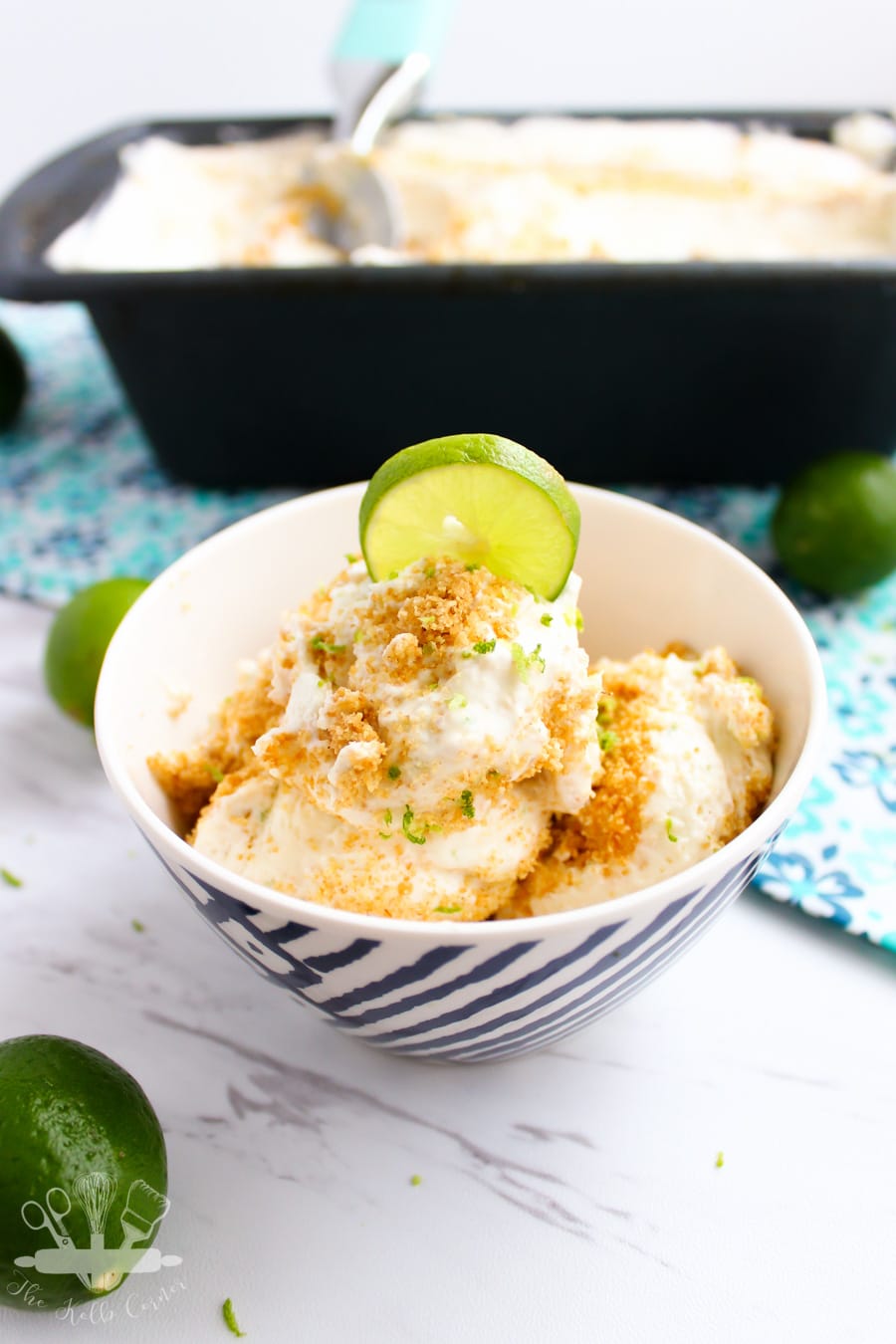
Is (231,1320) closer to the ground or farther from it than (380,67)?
closer to the ground

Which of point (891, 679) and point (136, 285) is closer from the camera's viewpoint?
point (891, 679)

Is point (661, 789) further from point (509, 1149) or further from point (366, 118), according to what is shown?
point (366, 118)

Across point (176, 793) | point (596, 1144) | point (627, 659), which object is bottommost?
point (596, 1144)

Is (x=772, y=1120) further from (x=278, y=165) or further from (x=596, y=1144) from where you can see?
(x=278, y=165)

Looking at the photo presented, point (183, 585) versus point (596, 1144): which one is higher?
point (183, 585)

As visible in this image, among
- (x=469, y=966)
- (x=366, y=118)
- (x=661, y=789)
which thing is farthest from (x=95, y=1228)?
(x=366, y=118)

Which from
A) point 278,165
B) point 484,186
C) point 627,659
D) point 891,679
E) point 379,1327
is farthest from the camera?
point 278,165

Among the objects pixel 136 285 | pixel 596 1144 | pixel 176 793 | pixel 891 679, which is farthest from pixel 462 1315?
pixel 136 285
